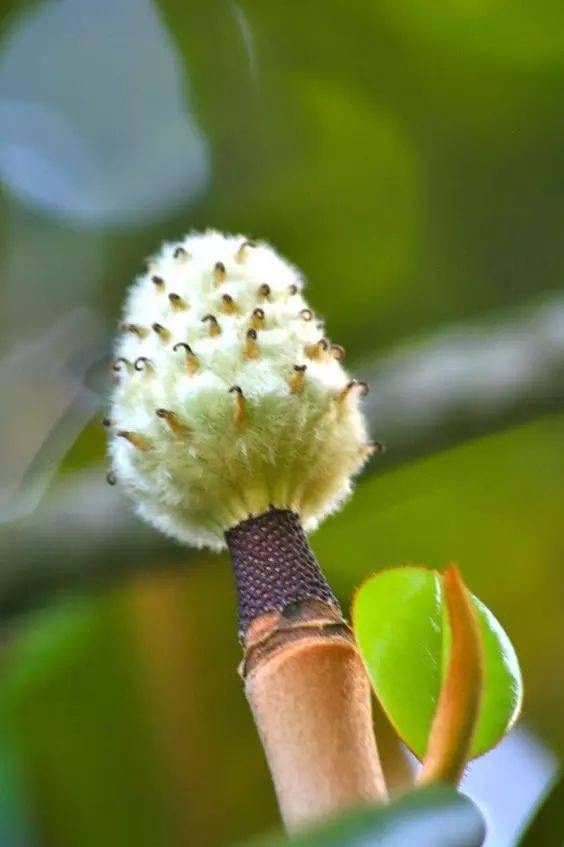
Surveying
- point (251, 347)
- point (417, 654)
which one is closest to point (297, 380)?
point (251, 347)

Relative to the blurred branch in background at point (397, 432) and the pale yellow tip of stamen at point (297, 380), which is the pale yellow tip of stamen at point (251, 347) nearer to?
the pale yellow tip of stamen at point (297, 380)

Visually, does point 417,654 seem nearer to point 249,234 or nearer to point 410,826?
point 410,826

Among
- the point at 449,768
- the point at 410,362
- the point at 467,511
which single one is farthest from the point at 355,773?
the point at 467,511

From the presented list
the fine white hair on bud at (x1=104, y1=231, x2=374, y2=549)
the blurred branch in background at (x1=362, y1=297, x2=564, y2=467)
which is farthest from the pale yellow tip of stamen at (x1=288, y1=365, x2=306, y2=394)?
the blurred branch in background at (x1=362, y1=297, x2=564, y2=467)

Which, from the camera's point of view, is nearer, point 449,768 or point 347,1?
point 449,768

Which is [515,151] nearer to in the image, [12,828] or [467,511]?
[467,511]

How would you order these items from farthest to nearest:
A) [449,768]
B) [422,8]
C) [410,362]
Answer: [422,8], [410,362], [449,768]

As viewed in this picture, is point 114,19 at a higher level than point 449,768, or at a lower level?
higher
